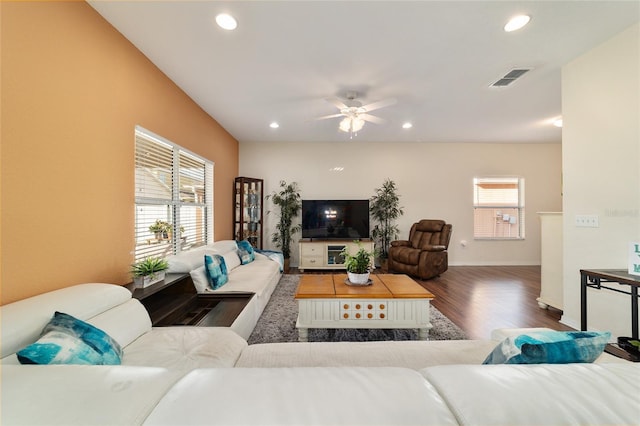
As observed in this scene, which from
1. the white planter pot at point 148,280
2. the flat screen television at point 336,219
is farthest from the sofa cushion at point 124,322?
the flat screen television at point 336,219

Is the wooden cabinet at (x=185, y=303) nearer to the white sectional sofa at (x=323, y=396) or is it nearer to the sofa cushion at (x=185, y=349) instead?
the sofa cushion at (x=185, y=349)

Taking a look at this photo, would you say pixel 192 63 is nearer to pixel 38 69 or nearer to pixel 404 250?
pixel 38 69

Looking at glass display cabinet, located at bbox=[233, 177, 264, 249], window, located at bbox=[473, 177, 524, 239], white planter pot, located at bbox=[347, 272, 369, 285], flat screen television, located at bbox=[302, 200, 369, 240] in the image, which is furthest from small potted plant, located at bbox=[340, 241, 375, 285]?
window, located at bbox=[473, 177, 524, 239]

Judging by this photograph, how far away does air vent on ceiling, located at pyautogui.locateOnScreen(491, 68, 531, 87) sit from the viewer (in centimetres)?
277

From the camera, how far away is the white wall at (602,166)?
2205 millimetres

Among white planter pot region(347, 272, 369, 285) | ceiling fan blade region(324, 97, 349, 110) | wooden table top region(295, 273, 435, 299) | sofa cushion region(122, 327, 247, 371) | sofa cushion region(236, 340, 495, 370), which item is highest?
ceiling fan blade region(324, 97, 349, 110)

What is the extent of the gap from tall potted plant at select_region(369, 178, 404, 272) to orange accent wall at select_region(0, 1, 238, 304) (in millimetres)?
4248

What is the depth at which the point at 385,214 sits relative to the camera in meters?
5.46

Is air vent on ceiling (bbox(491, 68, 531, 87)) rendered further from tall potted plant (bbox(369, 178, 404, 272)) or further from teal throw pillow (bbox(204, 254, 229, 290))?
teal throw pillow (bbox(204, 254, 229, 290))

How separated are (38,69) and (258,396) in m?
2.27

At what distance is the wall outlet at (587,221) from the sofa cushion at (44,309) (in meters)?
4.07

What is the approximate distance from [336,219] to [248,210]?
1831mm

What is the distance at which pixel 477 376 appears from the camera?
67 centimetres

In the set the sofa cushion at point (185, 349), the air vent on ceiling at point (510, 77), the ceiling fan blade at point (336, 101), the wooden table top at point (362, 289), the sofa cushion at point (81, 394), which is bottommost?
the sofa cushion at point (185, 349)
